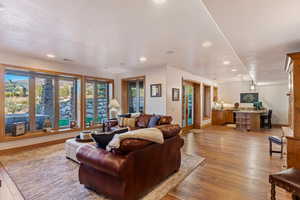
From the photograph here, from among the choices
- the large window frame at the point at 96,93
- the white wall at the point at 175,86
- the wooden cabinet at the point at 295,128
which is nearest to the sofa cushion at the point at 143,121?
the white wall at the point at 175,86

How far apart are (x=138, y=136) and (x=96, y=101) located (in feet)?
15.5

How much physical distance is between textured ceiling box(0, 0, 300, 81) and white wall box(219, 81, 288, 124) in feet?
19.5

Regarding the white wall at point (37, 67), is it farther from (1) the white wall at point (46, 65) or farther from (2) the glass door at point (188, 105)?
(2) the glass door at point (188, 105)

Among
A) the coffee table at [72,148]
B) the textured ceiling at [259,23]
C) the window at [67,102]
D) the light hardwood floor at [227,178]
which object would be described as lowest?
the light hardwood floor at [227,178]

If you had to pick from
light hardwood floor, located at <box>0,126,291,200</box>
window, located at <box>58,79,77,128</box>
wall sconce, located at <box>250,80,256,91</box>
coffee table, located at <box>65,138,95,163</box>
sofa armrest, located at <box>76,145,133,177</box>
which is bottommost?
light hardwood floor, located at <box>0,126,291,200</box>

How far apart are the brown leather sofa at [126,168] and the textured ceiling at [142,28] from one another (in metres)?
1.70

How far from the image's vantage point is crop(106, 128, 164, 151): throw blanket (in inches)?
73.3

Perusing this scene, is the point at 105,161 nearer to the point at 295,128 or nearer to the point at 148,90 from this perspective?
the point at 295,128

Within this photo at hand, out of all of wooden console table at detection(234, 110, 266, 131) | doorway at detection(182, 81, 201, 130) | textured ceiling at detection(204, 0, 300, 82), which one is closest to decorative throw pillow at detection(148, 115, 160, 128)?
textured ceiling at detection(204, 0, 300, 82)

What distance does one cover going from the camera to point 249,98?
29.6 ft

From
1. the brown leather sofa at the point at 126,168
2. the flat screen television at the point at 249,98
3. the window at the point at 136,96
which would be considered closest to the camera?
the brown leather sofa at the point at 126,168

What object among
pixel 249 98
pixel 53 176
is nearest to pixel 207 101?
pixel 249 98

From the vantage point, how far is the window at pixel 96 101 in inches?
233

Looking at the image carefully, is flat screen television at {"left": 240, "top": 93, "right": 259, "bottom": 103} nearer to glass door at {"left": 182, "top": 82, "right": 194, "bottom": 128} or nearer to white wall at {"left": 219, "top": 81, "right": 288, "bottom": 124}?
white wall at {"left": 219, "top": 81, "right": 288, "bottom": 124}
